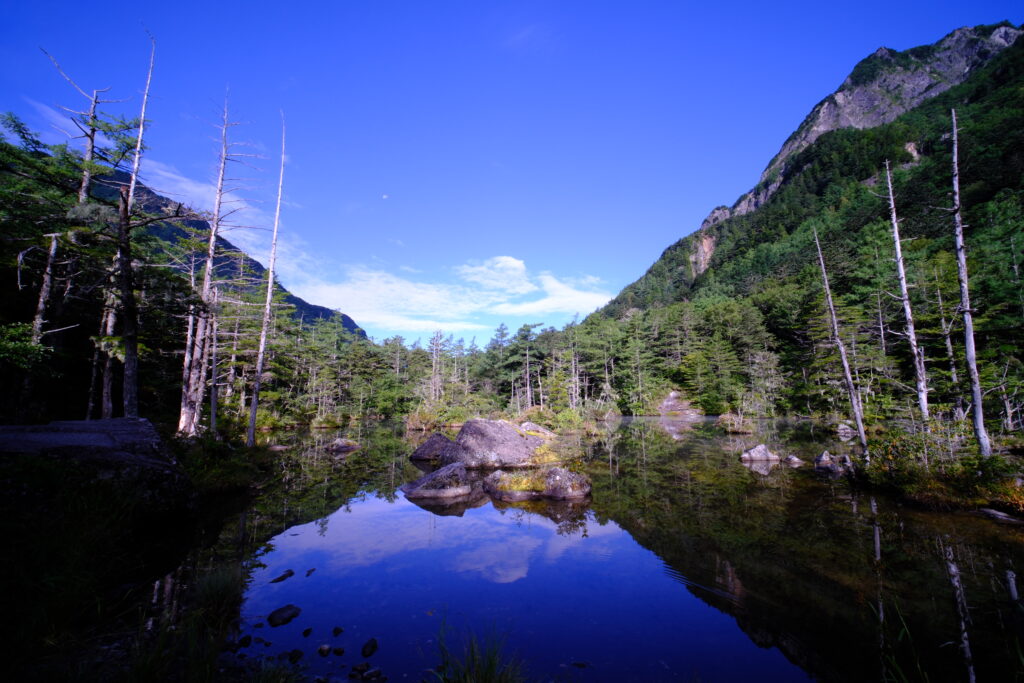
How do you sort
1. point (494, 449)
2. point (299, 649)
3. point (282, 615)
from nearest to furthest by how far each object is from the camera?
point (299, 649), point (282, 615), point (494, 449)

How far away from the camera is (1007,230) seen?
3100 cm

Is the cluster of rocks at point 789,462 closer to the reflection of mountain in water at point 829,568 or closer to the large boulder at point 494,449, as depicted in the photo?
the reflection of mountain in water at point 829,568

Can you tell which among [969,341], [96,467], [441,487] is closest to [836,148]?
[969,341]

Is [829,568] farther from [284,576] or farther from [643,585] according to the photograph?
[284,576]

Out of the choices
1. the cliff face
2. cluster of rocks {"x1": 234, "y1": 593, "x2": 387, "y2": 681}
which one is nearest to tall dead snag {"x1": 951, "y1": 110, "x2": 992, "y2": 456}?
cluster of rocks {"x1": 234, "y1": 593, "x2": 387, "y2": 681}

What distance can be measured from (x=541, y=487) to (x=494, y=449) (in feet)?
17.7

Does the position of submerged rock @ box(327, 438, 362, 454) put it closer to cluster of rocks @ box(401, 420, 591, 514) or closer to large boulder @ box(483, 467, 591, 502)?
cluster of rocks @ box(401, 420, 591, 514)

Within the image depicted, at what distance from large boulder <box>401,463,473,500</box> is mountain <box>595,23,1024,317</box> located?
102m

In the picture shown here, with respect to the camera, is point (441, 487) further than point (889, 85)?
No

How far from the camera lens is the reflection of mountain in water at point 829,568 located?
461 cm

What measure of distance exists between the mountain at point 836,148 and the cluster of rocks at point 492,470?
316 ft

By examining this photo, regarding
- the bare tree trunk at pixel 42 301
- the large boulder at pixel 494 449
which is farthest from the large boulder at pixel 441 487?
the bare tree trunk at pixel 42 301

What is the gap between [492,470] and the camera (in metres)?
16.5

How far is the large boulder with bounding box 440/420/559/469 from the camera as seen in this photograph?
1725 centimetres
